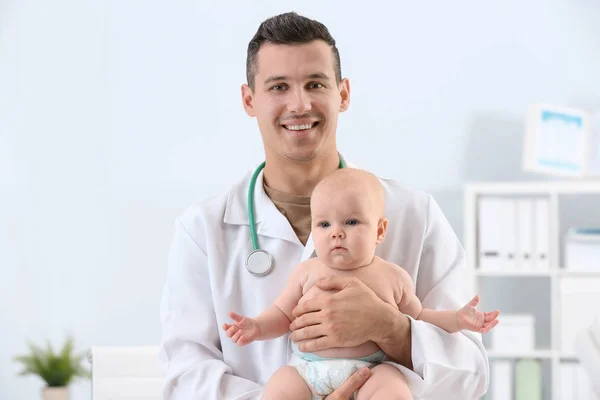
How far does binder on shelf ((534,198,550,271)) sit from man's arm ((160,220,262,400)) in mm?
2668

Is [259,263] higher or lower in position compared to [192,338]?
higher

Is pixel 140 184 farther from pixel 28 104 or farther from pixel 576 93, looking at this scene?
pixel 576 93

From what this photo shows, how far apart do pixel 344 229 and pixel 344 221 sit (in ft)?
0.06

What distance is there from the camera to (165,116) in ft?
15.8

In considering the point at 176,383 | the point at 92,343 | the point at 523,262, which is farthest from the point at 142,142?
the point at 176,383

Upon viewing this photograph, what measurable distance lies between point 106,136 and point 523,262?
238cm

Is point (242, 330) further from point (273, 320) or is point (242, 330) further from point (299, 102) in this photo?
point (299, 102)

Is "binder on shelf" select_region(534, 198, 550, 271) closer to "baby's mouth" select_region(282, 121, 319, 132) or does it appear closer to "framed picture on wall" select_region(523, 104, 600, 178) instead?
"framed picture on wall" select_region(523, 104, 600, 178)

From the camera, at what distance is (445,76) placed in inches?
185

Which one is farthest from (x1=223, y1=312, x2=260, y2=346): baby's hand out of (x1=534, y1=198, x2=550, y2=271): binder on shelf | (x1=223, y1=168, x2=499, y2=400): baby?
(x1=534, y1=198, x2=550, y2=271): binder on shelf

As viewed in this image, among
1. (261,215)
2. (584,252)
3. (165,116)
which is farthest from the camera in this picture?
(165,116)

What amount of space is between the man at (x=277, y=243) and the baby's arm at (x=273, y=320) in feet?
0.38

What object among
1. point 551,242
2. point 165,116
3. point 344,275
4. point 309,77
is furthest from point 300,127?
point 165,116

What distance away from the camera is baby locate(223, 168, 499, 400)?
5.52 feet
